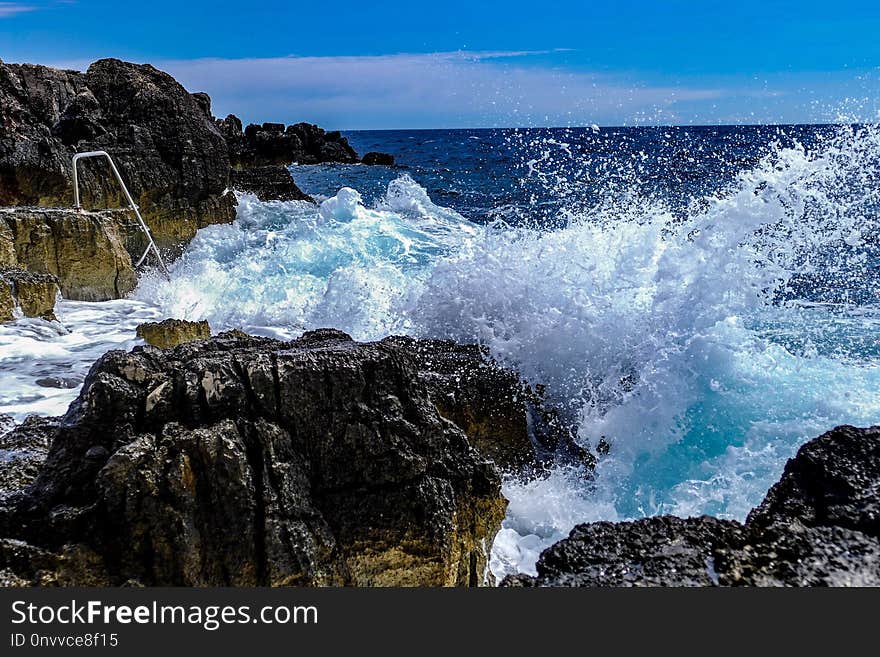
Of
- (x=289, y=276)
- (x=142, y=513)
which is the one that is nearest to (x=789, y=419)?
(x=142, y=513)

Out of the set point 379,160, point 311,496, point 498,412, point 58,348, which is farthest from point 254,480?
point 379,160

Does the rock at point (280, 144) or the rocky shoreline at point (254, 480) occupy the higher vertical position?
the rock at point (280, 144)

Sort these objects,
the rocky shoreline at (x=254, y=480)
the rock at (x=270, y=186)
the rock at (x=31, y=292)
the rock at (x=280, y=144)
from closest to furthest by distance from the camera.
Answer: the rocky shoreline at (x=254, y=480)
the rock at (x=31, y=292)
the rock at (x=270, y=186)
the rock at (x=280, y=144)

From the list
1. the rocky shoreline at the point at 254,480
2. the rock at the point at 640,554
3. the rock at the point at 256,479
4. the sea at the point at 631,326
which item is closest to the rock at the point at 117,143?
the sea at the point at 631,326

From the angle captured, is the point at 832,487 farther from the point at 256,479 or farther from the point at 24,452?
the point at 24,452

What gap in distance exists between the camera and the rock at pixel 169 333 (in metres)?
5.87

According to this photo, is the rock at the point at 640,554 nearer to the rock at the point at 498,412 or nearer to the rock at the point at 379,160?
the rock at the point at 498,412

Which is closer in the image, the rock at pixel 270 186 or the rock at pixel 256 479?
the rock at pixel 256 479

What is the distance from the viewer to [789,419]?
4.95 m

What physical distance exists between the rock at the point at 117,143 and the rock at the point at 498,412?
6.84m

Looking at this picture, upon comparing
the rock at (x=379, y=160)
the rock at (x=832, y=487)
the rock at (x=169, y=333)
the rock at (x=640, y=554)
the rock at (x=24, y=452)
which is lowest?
the rock at (x=169, y=333)

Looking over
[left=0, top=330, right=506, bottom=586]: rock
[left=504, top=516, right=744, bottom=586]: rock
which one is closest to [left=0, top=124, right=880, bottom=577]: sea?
[left=0, top=330, right=506, bottom=586]: rock

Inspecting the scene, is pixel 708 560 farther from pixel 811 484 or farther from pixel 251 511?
pixel 251 511

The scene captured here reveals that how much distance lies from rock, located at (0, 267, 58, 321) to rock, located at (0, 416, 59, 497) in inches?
146
